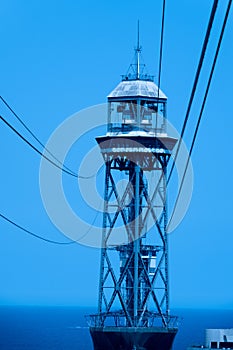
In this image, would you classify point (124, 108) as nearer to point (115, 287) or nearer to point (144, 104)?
point (144, 104)

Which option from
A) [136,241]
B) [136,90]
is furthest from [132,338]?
[136,90]

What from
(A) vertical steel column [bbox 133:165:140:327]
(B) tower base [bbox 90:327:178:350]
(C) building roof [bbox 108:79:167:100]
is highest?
(C) building roof [bbox 108:79:167:100]

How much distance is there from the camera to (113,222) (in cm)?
9431

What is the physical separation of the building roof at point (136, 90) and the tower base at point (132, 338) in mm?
16606

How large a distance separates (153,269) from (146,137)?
30.9 feet

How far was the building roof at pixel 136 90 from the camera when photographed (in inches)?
3767

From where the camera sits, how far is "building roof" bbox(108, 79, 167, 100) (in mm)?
95688

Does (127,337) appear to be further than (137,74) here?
No

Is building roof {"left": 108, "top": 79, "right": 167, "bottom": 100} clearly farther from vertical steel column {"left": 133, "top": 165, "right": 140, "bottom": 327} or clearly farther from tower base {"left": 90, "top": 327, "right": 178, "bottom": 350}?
tower base {"left": 90, "top": 327, "right": 178, "bottom": 350}

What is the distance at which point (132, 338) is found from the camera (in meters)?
92.5

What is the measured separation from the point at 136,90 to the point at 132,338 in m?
17.8

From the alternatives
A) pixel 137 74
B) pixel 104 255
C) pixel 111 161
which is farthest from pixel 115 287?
pixel 137 74

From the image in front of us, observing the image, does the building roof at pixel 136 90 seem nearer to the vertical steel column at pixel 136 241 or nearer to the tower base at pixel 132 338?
the vertical steel column at pixel 136 241

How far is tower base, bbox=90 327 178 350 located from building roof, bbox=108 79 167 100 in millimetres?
16606
